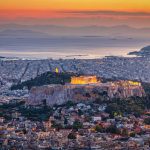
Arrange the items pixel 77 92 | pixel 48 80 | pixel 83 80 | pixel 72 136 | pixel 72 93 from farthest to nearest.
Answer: pixel 48 80, pixel 83 80, pixel 77 92, pixel 72 93, pixel 72 136

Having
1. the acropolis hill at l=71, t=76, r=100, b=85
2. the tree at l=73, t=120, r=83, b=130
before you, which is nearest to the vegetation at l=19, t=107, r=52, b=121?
the tree at l=73, t=120, r=83, b=130

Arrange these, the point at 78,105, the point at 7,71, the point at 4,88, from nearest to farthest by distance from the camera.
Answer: the point at 78,105
the point at 4,88
the point at 7,71

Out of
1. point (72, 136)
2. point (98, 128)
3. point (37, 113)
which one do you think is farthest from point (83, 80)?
point (72, 136)

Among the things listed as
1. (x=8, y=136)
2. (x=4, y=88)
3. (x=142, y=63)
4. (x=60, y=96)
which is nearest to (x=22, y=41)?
(x=142, y=63)

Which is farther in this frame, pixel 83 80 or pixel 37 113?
pixel 83 80

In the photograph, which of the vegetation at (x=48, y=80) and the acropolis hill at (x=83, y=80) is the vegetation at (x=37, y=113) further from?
the vegetation at (x=48, y=80)

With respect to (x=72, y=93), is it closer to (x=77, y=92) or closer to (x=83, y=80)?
(x=77, y=92)

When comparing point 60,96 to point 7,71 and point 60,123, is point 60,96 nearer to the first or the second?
point 60,123

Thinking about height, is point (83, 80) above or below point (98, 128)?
above

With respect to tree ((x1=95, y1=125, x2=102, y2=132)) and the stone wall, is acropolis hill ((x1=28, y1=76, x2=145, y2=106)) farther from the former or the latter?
tree ((x1=95, y1=125, x2=102, y2=132))
